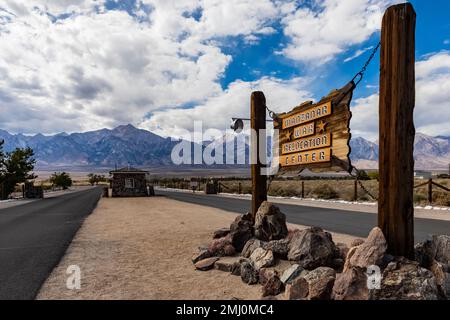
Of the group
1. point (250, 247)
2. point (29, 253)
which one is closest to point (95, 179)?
point (29, 253)

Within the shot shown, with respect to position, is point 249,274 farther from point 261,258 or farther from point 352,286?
point 352,286

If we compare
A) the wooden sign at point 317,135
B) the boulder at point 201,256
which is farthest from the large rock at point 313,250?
the boulder at point 201,256

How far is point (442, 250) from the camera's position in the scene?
185 inches

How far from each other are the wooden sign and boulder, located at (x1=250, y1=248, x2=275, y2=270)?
72.7 inches

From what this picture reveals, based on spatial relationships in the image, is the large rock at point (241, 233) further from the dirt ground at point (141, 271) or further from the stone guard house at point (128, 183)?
the stone guard house at point (128, 183)

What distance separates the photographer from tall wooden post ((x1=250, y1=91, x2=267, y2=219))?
7.64m

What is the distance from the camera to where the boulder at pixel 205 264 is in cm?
613

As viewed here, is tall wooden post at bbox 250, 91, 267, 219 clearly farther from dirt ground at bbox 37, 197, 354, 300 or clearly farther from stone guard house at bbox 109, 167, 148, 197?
stone guard house at bbox 109, 167, 148, 197

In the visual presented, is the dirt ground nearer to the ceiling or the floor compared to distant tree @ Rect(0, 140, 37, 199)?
nearer to the floor

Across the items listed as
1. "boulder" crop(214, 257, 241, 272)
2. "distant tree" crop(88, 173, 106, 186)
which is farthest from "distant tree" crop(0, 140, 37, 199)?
"distant tree" crop(88, 173, 106, 186)

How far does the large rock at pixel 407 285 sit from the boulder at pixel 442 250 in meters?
0.91

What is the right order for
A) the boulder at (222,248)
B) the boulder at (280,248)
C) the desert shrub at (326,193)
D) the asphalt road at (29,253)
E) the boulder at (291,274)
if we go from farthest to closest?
the desert shrub at (326,193) < the boulder at (222,248) < the boulder at (280,248) < the asphalt road at (29,253) < the boulder at (291,274)
